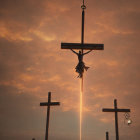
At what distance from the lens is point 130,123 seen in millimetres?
18969

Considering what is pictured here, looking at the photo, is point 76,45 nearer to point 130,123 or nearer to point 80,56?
point 80,56

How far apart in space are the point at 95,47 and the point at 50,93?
9908 millimetres

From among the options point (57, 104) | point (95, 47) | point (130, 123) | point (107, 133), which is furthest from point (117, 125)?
point (95, 47)

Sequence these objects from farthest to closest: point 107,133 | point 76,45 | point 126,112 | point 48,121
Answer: point 107,133 < point 126,112 < point 48,121 < point 76,45

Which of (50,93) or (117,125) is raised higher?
(50,93)

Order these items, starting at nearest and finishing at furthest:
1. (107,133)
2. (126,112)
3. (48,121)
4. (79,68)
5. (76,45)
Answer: (79,68) → (76,45) → (48,121) → (126,112) → (107,133)

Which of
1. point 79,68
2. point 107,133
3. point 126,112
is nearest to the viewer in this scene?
point 79,68

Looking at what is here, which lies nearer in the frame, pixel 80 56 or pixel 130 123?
pixel 80 56

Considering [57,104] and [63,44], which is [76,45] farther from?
[57,104]

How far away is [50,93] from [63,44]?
378 inches

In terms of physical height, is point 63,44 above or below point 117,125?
above

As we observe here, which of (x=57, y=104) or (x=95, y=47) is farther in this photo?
(x=57, y=104)

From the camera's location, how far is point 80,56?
990 centimetres

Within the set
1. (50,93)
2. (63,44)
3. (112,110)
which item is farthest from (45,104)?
(63,44)
